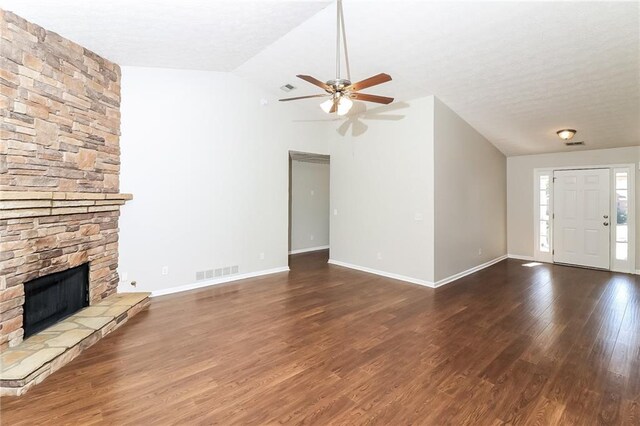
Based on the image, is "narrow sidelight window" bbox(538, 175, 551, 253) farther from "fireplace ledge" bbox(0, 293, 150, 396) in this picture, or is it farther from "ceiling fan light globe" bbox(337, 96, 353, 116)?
"fireplace ledge" bbox(0, 293, 150, 396)

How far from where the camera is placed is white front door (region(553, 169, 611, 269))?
20.7 feet

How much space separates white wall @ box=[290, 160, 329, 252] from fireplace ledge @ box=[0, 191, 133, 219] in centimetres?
461

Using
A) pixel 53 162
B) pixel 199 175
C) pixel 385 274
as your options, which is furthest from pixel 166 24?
pixel 385 274

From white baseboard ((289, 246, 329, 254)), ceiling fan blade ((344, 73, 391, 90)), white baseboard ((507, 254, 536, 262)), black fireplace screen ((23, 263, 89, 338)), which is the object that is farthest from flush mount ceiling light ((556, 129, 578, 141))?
black fireplace screen ((23, 263, 89, 338))

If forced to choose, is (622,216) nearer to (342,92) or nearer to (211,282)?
(342,92)

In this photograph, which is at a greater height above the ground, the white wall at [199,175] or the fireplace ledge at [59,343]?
the white wall at [199,175]

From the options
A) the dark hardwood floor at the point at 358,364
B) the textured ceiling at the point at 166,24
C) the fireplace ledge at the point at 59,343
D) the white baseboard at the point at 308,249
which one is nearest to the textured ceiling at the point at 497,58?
the textured ceiling at the point at 166,24

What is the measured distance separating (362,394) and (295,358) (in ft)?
2.46

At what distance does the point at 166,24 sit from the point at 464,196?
5315mm

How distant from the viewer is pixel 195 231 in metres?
4.98

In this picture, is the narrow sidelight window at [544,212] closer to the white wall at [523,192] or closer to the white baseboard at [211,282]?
the white wall at [523,192]

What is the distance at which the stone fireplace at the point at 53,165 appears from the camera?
9.36 ft

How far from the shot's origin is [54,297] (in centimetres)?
337

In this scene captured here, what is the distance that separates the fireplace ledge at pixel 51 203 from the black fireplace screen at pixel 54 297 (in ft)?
2.33
